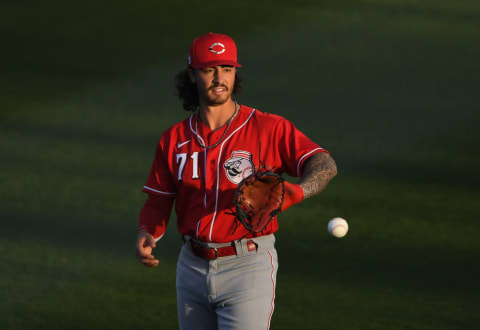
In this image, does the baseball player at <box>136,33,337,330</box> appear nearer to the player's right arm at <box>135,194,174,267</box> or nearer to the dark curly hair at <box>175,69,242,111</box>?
the player's right arm at <box>135,194,174,267</box>

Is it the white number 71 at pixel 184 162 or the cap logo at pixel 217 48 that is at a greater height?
the cap logo at pixel 217 48

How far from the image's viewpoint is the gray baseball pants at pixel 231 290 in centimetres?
410

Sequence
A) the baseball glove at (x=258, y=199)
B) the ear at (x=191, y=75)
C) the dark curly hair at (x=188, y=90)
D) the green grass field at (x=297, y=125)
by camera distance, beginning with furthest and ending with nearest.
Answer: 1. the green grass field at (x=297, y=125)
2. the dark curly hair at (x=188, y=90)
3. the ear at (x=191, y=75)
4. the baseball glove at (x=258, y=199)

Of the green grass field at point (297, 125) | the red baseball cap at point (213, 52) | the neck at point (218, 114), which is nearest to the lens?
the red baseball cap at point (213, 52)

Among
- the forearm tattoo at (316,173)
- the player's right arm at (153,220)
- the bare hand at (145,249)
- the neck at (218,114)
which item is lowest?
the bare hand at (145,249)

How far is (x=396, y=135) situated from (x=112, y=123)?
3847 mm

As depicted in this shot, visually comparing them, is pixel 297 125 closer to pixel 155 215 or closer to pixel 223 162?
pixel 155 215

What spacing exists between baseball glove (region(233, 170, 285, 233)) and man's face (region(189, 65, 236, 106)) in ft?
1.73

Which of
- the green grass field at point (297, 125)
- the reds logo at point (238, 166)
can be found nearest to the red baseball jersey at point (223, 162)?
the reds logo at point (238, 166)

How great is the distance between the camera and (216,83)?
4.27 m

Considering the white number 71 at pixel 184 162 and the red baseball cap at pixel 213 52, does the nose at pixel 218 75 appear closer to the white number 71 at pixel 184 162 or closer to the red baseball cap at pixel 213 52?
the red baseball cap at pixel 213 52

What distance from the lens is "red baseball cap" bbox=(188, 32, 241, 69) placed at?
4.25m

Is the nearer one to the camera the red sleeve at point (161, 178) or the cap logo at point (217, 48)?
the cap logo at point (217, 48)

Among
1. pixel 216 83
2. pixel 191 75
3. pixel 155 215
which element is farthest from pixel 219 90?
pixel 155 215
